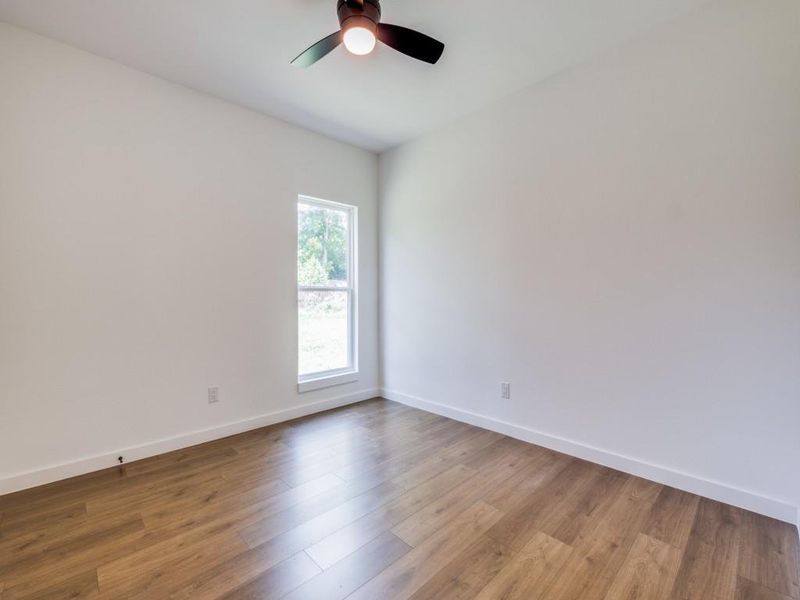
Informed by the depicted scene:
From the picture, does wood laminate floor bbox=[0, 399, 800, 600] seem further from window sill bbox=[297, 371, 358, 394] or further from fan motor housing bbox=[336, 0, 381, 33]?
fan motor housing bbox=[336, 0, 381, 33]

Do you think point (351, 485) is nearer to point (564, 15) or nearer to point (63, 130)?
point (63, 130)

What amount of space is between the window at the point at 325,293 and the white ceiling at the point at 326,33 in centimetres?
103

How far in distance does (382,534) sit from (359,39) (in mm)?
2431

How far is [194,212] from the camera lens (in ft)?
9.39

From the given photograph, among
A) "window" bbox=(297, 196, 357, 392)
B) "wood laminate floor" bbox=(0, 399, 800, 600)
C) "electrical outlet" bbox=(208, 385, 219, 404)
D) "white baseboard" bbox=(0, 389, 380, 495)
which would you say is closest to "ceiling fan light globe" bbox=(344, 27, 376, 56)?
"window" bbox=(297, 196, 357, 392)

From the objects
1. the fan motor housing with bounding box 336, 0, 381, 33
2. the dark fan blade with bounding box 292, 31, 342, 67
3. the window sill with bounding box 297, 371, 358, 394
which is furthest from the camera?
the window sill with bounding box 297, 371, 358, 394

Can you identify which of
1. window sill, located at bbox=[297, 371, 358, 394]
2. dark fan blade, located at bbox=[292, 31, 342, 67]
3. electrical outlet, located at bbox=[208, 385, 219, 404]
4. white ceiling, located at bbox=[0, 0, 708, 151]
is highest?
white ceiling, located at bbox=[0, 0, 708, 151]

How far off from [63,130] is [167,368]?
1.68 metres

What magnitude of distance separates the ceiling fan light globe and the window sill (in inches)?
107

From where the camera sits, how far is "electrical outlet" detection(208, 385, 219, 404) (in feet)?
9.69

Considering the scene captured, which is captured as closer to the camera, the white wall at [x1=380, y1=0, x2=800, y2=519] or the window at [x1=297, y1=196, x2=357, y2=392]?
the white wall at [x1=380, y1=0, x2=800, y2=519]

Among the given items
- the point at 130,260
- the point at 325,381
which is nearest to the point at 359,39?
the point at 130,260

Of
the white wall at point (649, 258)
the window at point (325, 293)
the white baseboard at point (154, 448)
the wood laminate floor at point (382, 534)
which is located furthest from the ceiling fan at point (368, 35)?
the white baseboard at point (154, 448)

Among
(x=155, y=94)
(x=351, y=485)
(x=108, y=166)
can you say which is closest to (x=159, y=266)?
(x=108, y=166)
